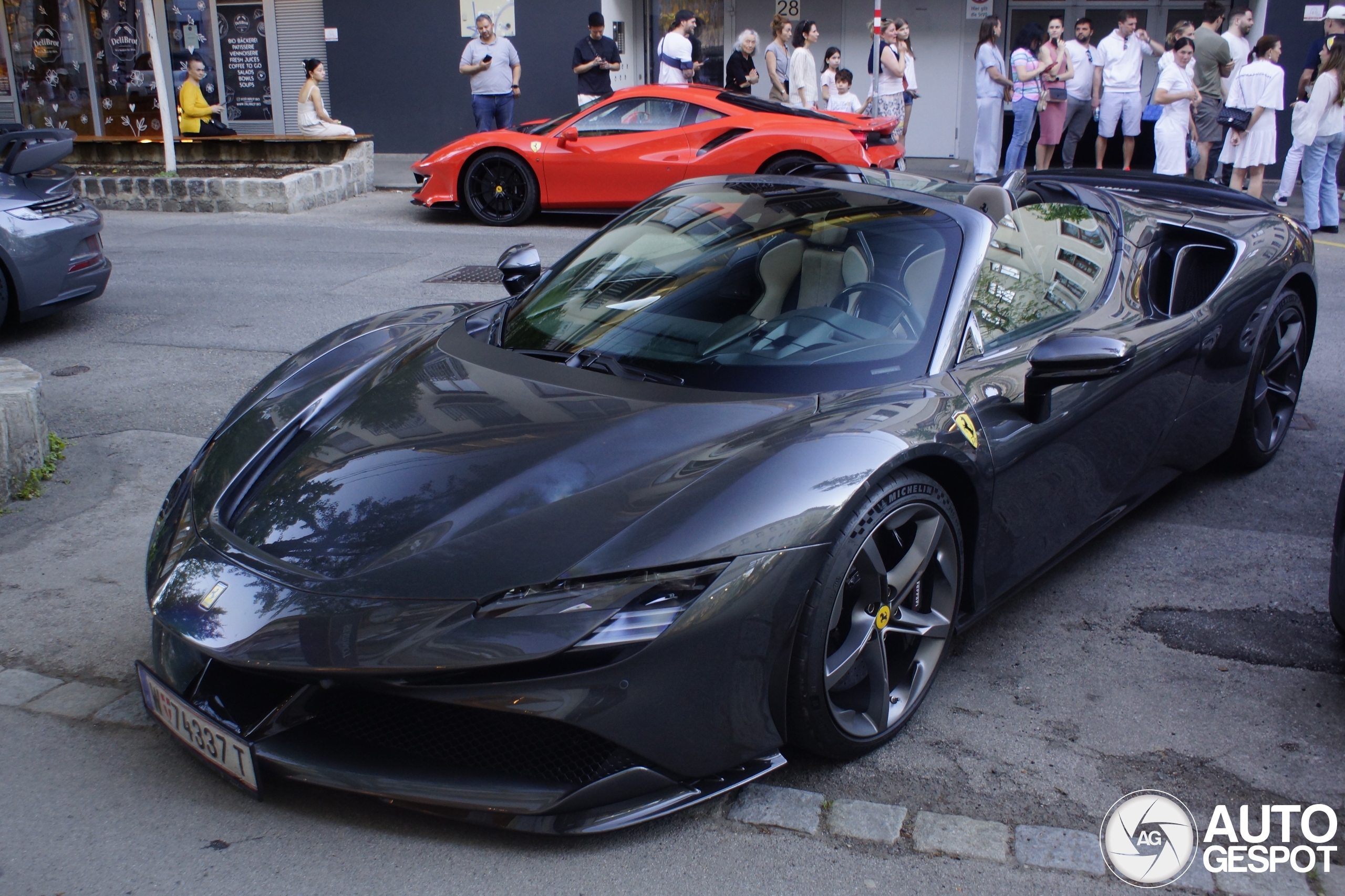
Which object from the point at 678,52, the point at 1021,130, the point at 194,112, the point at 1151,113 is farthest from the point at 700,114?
the point at 194,112

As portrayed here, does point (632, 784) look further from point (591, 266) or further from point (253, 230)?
point (253, 230)

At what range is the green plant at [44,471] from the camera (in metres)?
4.36

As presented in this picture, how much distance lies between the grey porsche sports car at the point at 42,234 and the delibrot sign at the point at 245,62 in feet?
39.7

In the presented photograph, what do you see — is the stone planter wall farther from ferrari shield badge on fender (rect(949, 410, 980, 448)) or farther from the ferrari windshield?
ferrari shield badge on fender (rect(949, 410, 980, 448))

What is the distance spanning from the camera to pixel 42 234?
6.42m

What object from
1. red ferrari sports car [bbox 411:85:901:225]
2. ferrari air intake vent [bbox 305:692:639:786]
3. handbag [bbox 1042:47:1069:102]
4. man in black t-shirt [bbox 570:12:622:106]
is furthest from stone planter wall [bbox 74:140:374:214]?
ferrari air intake vent [bbox 305:692:639:786]

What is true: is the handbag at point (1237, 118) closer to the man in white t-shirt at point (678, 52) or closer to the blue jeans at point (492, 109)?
the man in white t-shirt at point (678, 52)

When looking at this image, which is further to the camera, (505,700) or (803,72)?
(803,72)

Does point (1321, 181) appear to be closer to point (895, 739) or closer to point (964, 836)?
point (895, 739)

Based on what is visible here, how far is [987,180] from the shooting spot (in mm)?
4020

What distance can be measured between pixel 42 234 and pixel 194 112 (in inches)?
338

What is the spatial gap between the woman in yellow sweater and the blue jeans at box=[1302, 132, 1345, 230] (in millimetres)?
11947

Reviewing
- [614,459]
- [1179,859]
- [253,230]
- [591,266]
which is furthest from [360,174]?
[1179,859]

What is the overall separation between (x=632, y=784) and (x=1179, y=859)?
119 centimetres
